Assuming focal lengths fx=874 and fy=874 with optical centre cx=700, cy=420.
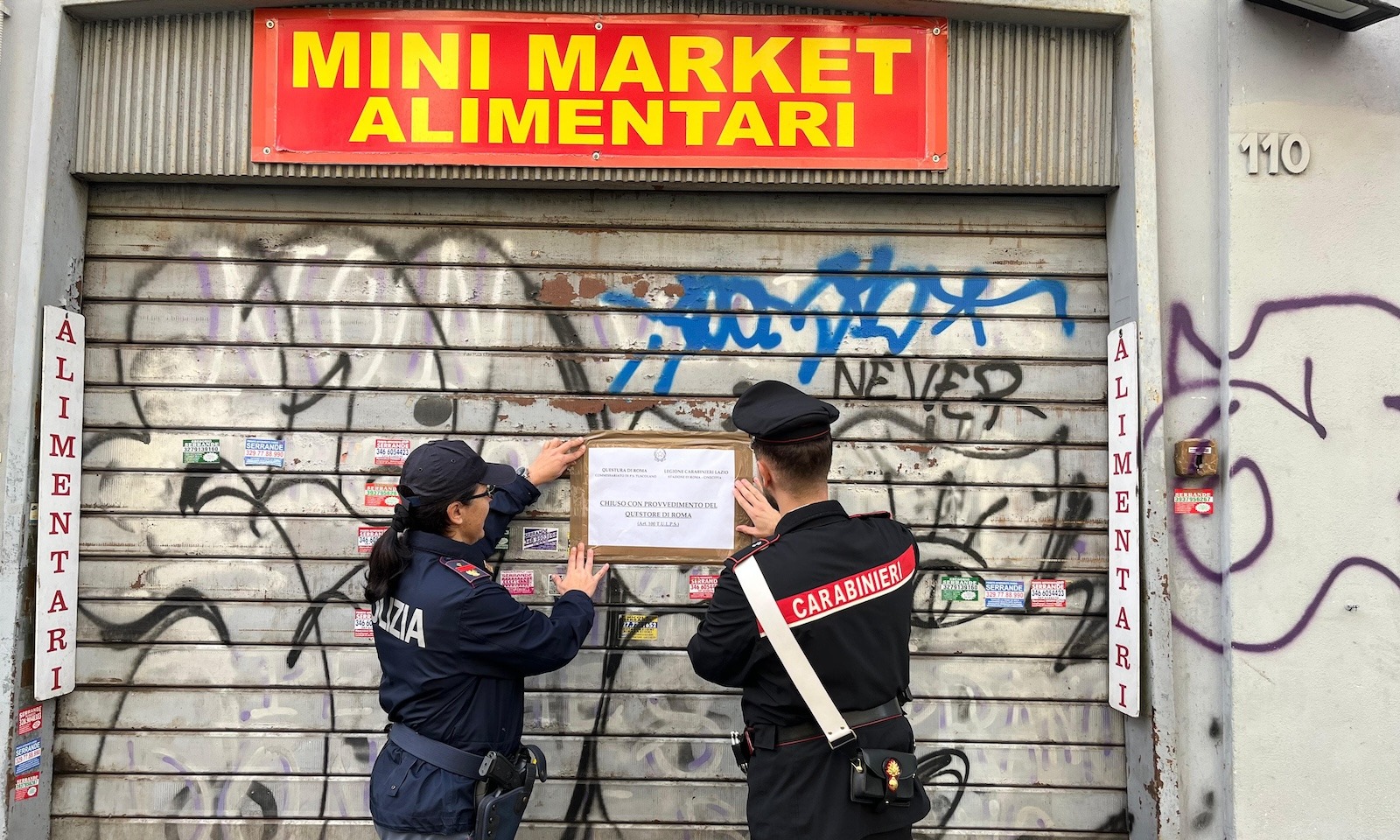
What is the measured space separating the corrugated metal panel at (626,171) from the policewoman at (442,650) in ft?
5.25

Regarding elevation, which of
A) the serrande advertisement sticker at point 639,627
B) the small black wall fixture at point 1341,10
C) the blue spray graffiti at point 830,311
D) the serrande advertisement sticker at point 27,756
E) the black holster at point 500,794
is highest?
the small black wall fixture at point 1341,10

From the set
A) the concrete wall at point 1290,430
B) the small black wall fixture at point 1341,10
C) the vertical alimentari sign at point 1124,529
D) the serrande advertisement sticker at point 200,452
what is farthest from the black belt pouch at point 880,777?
the small black wall fixture at point 1341,10

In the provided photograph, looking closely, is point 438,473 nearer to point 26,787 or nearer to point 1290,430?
point 26,787

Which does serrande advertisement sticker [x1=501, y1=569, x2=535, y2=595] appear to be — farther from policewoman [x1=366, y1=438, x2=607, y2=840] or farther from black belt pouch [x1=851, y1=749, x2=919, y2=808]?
black belt pouch [x1=851, y1=749, x2=919, y2=808]

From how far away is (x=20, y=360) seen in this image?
3.75 m

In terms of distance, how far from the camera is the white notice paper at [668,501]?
3.96 meters

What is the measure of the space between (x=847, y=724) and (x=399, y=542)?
1625mm

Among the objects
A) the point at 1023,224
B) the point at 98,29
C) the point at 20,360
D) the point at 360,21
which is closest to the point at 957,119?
the point at 1023,224

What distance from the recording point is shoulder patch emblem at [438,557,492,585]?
119 inches

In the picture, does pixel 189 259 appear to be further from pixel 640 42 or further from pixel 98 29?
pixel 640 42

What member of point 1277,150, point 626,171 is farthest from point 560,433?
point 1277,150

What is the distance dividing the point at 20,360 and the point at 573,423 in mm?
2367

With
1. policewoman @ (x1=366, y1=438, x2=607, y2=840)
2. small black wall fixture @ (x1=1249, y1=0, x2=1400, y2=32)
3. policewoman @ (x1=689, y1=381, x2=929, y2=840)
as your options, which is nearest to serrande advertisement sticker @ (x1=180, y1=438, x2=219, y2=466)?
policewoman @ (x1=366, y1=438, x2=607, y2=840)

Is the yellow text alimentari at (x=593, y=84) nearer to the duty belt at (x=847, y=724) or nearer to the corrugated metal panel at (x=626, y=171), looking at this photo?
the corrugated metal panel at (x=626, y=171)
